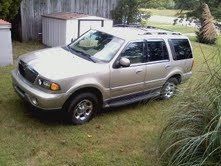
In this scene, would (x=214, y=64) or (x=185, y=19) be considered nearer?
(x=214, y=64)

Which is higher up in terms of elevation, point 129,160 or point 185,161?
point 185,161

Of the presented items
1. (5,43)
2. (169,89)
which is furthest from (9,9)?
(169,89)

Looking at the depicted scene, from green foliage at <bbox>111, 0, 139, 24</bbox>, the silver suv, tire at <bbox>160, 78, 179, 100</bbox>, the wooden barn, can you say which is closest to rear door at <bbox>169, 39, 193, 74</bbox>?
the silver suv

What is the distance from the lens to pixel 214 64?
5242 mm

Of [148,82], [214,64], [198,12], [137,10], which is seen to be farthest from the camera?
[198,12]

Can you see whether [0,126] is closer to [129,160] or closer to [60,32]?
[129,160]

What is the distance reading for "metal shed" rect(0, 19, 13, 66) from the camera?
9209 millimetres

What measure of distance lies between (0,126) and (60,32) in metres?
6.08

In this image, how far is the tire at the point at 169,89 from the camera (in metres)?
8.22

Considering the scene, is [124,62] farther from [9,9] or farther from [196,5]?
[196,5]

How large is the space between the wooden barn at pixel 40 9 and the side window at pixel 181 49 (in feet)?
20.8

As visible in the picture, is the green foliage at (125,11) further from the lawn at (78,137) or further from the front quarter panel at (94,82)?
the front quarter panel at (94,82)

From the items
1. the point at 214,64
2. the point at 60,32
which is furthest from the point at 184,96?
the point at 60,32

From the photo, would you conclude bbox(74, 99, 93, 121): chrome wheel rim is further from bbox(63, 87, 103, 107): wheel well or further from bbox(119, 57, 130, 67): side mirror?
bbox(119, 57, 130, 67): side mirror
